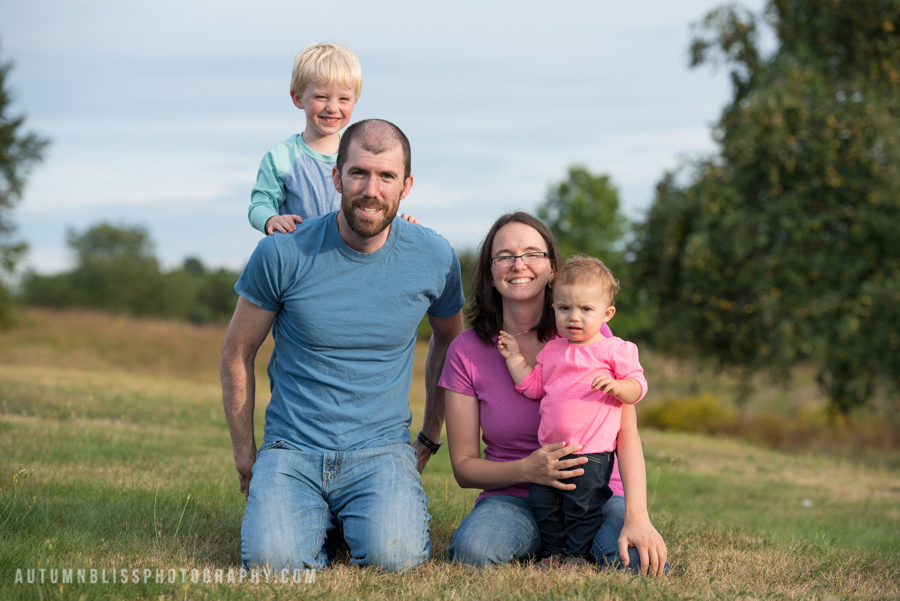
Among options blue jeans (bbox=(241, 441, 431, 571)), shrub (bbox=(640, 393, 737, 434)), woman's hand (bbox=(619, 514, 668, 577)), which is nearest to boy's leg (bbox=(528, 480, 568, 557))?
woman's hand (bbox=(619, 514, 668, 577))

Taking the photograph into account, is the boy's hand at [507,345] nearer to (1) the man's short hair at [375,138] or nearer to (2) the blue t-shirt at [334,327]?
(2) the blue t-shirt at [334,327]

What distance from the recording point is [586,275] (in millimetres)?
3295

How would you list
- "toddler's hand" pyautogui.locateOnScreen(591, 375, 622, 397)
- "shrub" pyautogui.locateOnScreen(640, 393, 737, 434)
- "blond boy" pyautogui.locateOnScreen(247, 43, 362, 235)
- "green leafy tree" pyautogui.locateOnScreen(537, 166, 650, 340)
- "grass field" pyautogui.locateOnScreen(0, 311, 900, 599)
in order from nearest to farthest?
1. "grass field" pyautogui.locateOnScreen(0, 311, 900, 599)
2. "toddler's hand" pyautogui.locateOnScreen(591, 375, 622, 397)
3. "blond boy" pyautogui.locateOnScreen(247, 43, 362, 235)
4. "shrub" pyautogui.locateOnScreen(640, 393, 737, 434)
5. "green leafy tree" pyautogui.locateOnScreen(537, 166, 650, 340)

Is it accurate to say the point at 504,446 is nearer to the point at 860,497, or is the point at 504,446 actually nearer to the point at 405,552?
the point at 405,552

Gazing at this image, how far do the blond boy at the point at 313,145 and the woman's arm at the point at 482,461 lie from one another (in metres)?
1.37

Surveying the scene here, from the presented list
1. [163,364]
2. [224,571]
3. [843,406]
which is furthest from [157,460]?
[163,364]

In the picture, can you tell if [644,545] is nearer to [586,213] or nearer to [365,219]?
[365,219]

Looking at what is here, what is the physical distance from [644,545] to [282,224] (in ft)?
7.24

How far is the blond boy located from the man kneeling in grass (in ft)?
1.87

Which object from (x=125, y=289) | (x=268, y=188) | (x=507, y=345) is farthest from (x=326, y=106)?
(x=125, y=289)

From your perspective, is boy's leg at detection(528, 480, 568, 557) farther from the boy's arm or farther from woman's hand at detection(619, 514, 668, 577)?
the boy's arm

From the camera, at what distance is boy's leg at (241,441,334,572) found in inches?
128

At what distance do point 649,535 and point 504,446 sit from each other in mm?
797

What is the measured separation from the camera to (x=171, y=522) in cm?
392
